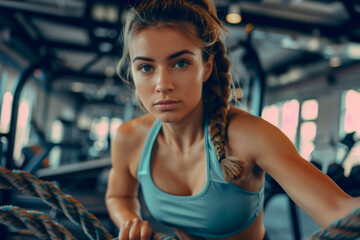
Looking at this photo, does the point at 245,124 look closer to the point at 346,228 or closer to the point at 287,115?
the point at 346,228

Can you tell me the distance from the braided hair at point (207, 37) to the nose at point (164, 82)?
0.35 ft

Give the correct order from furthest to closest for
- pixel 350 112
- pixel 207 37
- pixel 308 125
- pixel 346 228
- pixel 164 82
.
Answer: pixel 308 125 < pixel 350 112 < pixel 207 37 < pixel 164 82 < pixel 346 228

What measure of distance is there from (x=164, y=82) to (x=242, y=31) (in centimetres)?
323

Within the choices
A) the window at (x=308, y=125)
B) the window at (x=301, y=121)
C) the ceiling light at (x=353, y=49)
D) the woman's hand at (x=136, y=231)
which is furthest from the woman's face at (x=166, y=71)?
the window at (x=308, y=125)

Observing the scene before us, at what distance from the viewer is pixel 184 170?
0.78 meters

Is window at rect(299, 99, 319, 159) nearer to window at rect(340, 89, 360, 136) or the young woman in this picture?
window at rect(340, 89, 360, 136)

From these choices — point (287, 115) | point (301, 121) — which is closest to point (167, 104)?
point (301, 121)

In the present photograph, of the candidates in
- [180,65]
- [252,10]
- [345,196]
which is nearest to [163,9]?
[180,65]

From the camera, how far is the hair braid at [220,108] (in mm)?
621

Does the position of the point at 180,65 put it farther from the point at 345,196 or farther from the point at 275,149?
the point at 345,196

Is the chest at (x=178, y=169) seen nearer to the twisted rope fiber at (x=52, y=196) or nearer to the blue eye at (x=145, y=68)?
the blue eye at (x=145, y=68)

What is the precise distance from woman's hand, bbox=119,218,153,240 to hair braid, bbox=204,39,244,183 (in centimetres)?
21

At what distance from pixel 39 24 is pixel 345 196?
6.72 m

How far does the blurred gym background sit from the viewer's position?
52.8 inches
